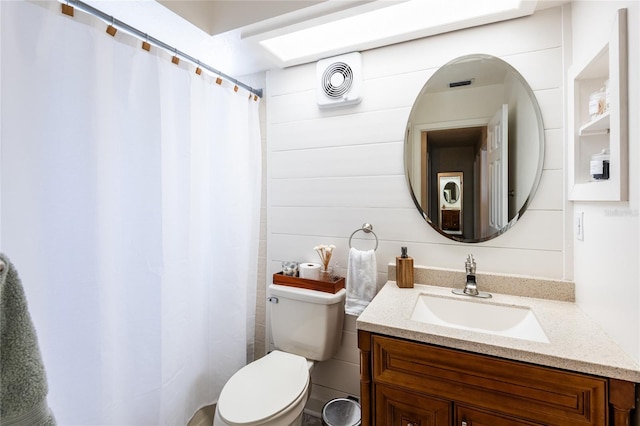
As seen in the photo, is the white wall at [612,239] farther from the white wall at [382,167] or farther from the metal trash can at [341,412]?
the metal trash can at [341,412]

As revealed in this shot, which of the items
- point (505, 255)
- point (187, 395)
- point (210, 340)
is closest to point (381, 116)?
point (505, 255)

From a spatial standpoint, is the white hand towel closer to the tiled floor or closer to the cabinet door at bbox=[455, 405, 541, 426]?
the cabinet door at bbox=[455, 405, 541, 426]

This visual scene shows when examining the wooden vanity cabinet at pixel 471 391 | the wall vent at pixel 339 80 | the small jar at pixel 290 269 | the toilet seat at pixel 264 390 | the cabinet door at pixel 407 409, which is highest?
the wall vent at pixel 339 80

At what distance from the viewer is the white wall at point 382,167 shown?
1.34 metres

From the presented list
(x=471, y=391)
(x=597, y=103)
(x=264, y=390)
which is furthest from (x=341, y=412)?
(x=597, y=103)

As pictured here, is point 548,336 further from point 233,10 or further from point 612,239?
point 233,10

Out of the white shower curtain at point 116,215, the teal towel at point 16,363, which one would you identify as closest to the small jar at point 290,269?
the white shower curtain at point 116,215

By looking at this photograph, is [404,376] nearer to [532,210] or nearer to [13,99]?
[532,210]

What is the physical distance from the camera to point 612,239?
95 cm

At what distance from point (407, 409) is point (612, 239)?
877 mm

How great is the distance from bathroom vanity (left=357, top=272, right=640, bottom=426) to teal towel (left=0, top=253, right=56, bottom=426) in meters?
0.94

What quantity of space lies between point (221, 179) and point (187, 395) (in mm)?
1114

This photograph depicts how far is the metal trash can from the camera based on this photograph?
1562 millimetres

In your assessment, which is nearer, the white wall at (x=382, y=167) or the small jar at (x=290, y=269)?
the white wall at (x=382, y=167)
